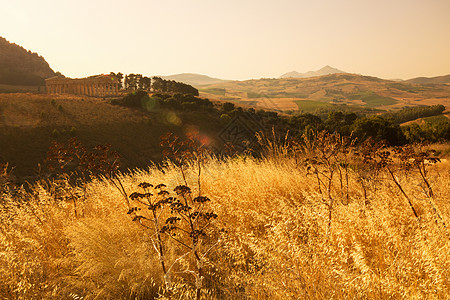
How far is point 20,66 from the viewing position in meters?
80.8

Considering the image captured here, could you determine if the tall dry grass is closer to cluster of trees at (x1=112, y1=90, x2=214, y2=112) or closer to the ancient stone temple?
cluster of trees at (x1=112, y1=90, x2=214, y2=112)

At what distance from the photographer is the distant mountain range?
244ft

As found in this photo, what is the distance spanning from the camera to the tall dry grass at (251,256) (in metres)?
2.15

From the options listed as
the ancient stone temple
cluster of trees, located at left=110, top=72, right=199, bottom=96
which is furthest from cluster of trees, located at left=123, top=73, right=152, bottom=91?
the ancient stone temple

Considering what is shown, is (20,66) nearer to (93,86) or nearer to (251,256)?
(93,86)

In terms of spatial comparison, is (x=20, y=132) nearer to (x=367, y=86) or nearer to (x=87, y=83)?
(x=87, y=83)

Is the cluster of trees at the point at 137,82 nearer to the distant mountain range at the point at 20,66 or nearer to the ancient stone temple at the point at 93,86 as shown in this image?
the ancient stone temple at the point at 93,86

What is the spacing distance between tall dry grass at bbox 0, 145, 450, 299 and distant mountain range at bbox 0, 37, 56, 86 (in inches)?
3707

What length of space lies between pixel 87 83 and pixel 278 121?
47290mm

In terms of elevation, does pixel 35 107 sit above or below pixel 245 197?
above

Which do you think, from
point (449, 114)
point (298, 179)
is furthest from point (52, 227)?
point (449, 114)

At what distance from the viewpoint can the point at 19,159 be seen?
2586cm

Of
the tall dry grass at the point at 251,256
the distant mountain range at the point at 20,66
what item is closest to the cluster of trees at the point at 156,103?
the tall dry grass at the point at 251,256

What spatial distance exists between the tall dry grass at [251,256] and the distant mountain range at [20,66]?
9416cm
